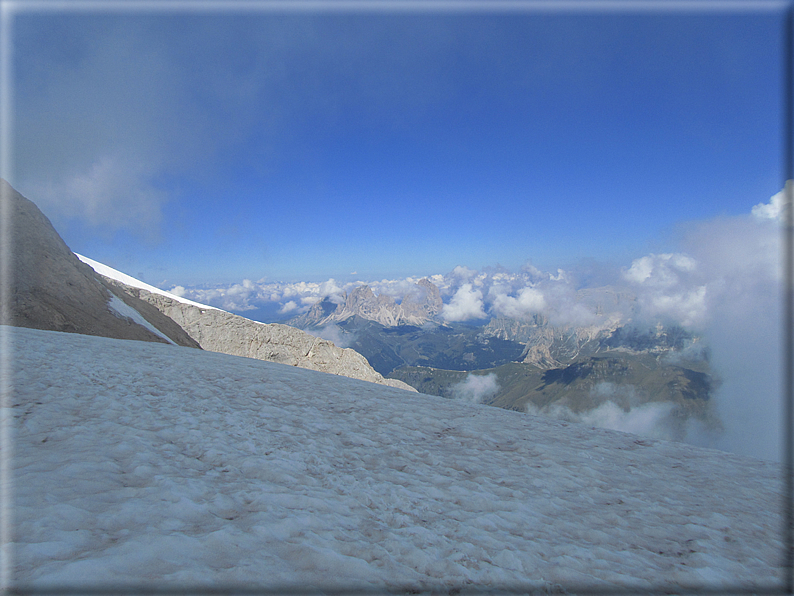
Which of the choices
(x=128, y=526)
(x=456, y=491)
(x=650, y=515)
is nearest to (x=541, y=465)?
(x=650, y=515)

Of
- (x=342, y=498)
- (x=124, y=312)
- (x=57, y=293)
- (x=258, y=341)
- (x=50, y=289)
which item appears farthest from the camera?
(x=258, y=341)

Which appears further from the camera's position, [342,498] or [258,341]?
[258,341]

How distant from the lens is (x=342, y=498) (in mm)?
5898

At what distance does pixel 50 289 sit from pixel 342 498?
96.0ft

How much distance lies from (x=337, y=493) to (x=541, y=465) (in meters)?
5.13

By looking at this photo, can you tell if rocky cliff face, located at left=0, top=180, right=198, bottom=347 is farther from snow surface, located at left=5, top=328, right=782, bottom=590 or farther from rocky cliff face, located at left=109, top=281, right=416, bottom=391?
rocky cliff face, located at left=109, top=281, right=416, bottom=391

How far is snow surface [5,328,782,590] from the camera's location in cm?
396

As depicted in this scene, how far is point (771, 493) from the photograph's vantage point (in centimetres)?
749

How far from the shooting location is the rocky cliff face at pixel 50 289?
20844 millimetres

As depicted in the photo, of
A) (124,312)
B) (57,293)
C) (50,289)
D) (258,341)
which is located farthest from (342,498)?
(258,341)

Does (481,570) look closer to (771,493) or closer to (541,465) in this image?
(541,465)

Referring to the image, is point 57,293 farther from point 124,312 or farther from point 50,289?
point 124,312

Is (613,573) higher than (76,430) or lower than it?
lower

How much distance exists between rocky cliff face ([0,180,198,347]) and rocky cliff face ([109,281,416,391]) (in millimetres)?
22197
